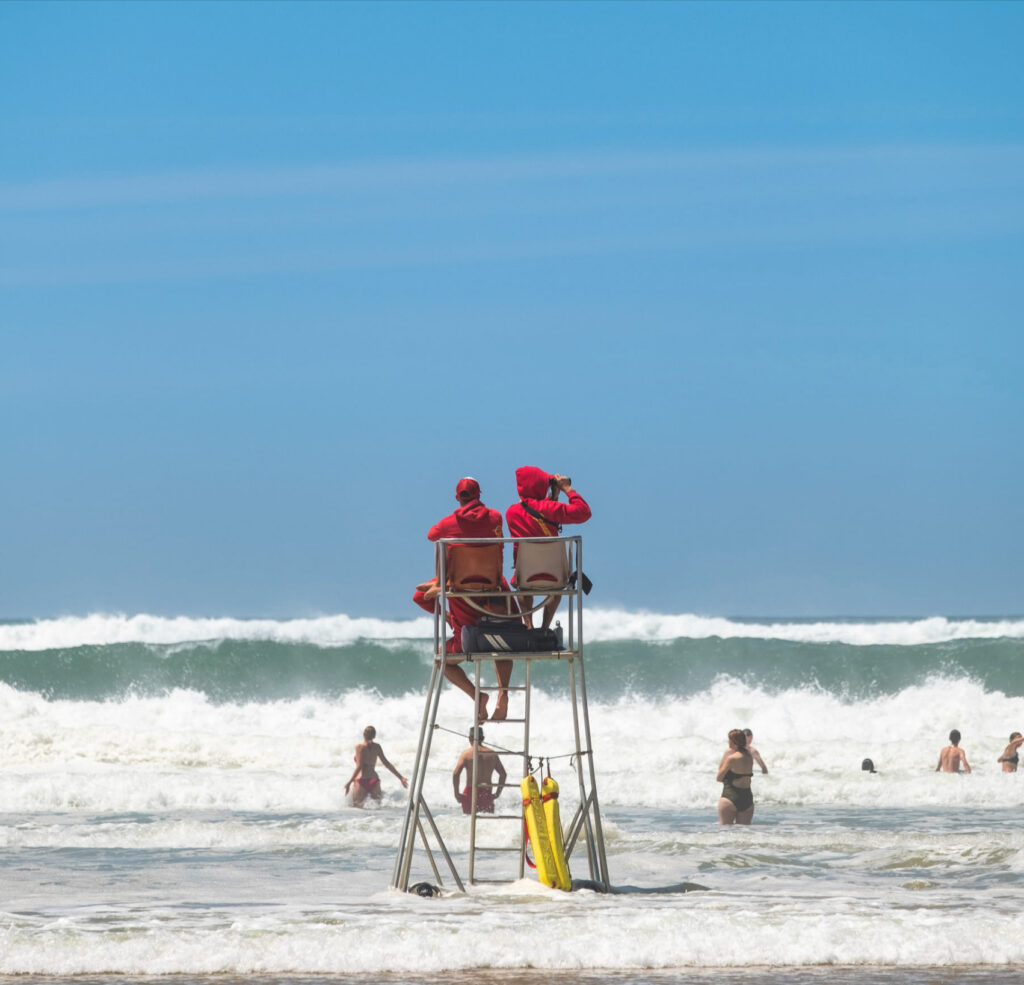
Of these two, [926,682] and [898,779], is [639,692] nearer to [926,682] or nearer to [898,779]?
[926,682]

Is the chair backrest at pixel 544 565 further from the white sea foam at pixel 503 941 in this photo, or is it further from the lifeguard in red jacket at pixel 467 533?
the white sea foam at pixel 503 941

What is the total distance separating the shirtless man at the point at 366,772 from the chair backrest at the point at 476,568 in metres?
9.85

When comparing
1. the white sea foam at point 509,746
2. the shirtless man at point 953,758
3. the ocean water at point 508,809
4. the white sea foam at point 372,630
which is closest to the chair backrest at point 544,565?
the ocean water at point 508,809

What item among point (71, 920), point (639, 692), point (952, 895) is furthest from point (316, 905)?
point (639, 692)

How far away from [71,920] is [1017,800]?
14405mm

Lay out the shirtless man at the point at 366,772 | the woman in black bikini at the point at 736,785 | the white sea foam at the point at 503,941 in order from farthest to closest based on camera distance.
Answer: the shirtless man at the point at 366,772, the woman in black bikini at the point at 736,785, the white sea foam at the point at 503,941

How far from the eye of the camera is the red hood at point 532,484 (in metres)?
9.48

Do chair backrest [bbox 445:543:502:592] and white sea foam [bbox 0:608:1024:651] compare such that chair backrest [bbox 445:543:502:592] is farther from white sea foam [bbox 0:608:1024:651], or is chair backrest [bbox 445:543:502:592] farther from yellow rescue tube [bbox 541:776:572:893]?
white sea foam [bbox 0:608:1024:651]

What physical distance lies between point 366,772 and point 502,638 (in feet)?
34.0

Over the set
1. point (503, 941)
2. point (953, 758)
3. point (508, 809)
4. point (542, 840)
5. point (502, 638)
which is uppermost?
point (502, 638)

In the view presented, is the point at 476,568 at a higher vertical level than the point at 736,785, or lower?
higher

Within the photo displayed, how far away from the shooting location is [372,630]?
53.4 m

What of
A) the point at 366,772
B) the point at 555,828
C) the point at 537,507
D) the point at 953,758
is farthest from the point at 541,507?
the point at 953,758

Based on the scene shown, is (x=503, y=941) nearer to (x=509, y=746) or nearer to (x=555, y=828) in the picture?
(x=555, y=828)
